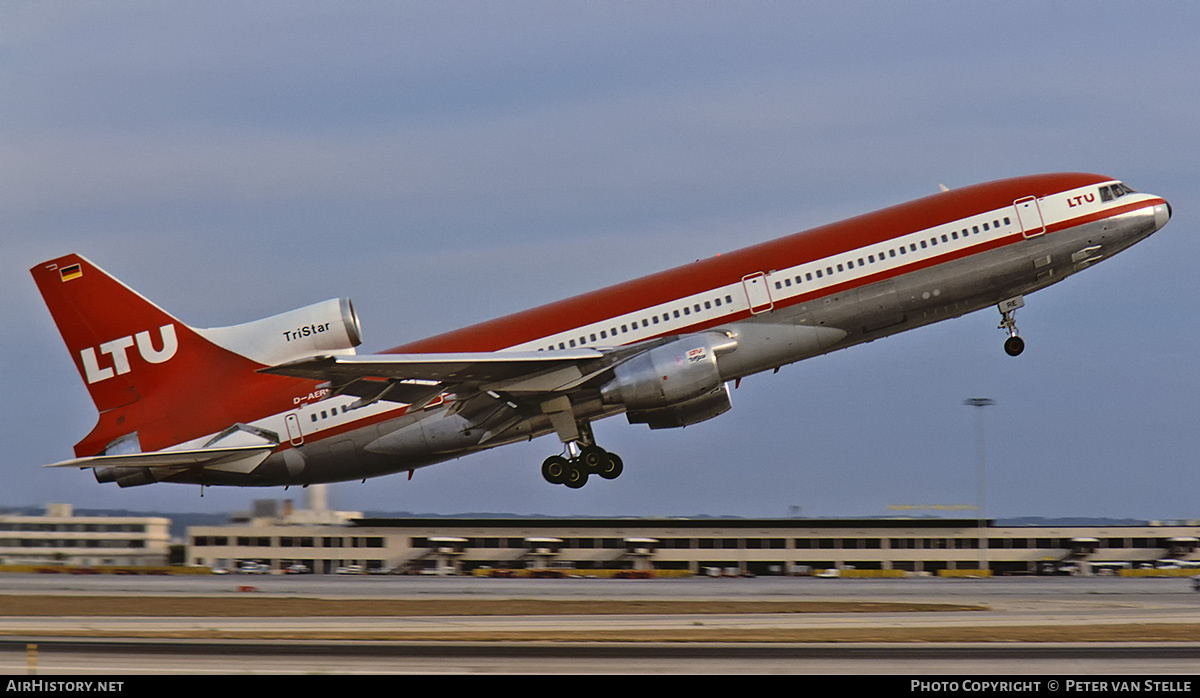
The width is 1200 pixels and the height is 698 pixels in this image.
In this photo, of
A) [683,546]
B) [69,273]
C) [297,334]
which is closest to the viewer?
[297,334]

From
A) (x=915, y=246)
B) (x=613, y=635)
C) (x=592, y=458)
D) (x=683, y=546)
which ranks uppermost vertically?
(x=915, y=246)

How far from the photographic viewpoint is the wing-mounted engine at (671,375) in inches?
1539

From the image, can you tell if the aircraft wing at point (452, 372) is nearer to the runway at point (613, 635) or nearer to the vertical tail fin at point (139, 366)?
the vertical tail fin at point (139, 366)

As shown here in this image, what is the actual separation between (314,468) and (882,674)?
75.9 ft

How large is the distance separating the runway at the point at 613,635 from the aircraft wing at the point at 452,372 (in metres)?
6.96

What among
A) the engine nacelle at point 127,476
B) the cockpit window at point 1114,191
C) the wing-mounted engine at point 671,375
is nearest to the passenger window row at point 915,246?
the cockpit window at point 1114,191

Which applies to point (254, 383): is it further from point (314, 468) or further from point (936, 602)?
point (936, 602)

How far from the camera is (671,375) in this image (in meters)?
39.1

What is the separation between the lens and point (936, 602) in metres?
46.7

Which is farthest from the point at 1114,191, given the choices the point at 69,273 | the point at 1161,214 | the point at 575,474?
the point at 69,273

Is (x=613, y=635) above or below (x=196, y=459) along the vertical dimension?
below

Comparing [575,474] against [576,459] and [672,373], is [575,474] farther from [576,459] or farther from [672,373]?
[672,373]

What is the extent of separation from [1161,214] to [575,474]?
2024 cm
